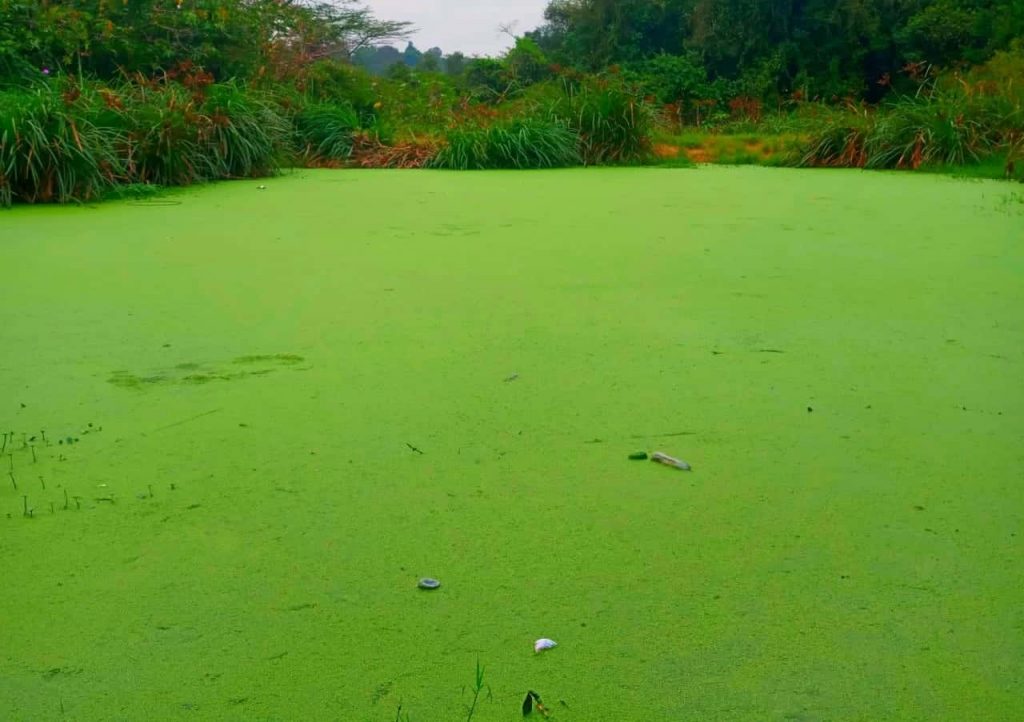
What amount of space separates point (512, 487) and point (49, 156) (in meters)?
3.39

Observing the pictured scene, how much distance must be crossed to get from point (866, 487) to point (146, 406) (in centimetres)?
116

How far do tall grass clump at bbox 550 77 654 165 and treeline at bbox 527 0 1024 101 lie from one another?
3.88 metres

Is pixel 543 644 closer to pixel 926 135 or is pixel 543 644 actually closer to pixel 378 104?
pixel 926 135

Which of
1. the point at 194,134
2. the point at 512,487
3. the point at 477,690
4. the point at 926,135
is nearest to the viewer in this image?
the point at 477,690

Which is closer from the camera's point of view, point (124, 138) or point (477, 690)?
point (477, 690)

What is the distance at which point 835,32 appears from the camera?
10930 mm

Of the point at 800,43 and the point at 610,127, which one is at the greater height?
the point at 800,43

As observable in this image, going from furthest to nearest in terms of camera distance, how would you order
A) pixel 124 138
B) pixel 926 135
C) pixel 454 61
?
pixel 454 61 < pixel 926 135 < pixel 124 138

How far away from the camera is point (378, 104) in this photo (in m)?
7.69

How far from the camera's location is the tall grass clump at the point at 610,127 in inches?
248

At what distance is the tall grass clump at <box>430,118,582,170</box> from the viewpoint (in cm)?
610

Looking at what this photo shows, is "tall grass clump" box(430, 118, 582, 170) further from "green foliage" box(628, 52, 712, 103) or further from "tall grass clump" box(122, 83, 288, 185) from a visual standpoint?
"green foliage" box(628, 52, 712, 103)

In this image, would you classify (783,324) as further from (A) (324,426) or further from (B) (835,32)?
(B) (835,32)

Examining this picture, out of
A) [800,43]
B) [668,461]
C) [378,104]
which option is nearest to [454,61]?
[800,43]
